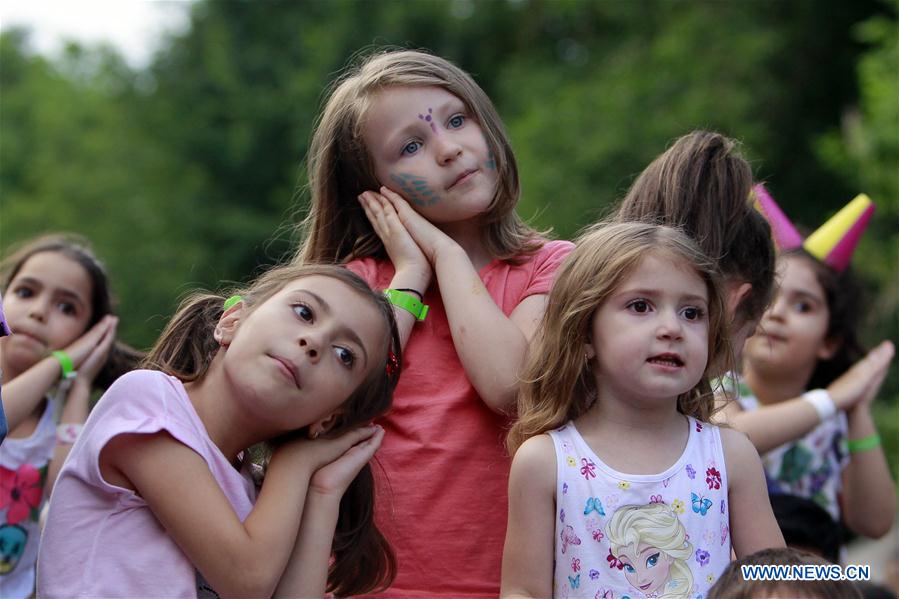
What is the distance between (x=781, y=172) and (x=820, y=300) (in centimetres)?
1292

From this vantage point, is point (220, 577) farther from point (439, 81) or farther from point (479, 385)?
point (439, 81)

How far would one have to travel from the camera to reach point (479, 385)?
309 centimetres

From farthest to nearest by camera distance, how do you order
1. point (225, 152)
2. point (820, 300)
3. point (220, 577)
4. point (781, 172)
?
point (225, 152) → point (781, 172) → point (820, 300) → point (220, 577)

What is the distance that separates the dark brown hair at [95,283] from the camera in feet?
14.7

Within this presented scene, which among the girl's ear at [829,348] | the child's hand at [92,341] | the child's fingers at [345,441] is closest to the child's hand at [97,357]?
the child's hand at [92,341]

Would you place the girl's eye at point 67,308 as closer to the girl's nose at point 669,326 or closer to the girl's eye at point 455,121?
the girl's eye at point 455,121

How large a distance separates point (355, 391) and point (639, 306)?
0.75 meters

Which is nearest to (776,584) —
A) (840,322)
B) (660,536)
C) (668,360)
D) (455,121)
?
(660,536)

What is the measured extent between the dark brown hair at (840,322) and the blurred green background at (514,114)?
680cm

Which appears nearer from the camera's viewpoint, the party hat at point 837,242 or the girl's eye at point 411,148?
the girl's eye at point 411,148

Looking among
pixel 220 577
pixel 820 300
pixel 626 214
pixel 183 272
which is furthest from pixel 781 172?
pixel 220 577

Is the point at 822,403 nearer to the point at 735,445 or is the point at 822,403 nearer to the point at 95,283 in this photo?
the point at 735,445

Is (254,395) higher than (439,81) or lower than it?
lower

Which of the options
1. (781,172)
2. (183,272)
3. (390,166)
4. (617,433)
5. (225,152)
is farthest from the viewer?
(225,152)
